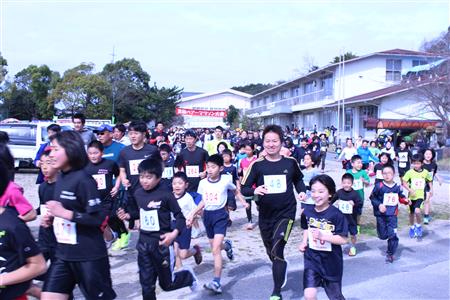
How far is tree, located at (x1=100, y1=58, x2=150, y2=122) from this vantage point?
44.2 meters

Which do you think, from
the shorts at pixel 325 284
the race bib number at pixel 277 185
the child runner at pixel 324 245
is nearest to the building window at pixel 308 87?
the race bib number at pixel 277 185

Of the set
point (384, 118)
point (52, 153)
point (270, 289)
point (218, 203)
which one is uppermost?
point (384, 118)

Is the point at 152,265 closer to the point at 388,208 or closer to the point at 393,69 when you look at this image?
the point at 388,208

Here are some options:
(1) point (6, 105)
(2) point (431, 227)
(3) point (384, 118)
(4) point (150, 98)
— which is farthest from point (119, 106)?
(2) point (431, 227)

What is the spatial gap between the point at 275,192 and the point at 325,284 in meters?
1.28

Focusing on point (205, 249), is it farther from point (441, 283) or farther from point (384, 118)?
point (384, 118)

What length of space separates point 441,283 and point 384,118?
1155 inches

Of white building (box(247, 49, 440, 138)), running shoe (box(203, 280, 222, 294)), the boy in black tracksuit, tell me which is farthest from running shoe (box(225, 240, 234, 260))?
white building (box(247, 49, 440, 138))

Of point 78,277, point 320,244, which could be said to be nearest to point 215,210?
point 320,244

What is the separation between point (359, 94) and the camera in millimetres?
40344

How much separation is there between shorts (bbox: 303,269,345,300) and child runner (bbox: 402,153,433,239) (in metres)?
4.98

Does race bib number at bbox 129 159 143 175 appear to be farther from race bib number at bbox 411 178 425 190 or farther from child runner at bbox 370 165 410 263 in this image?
race bib number at bbox 411 178 425 190

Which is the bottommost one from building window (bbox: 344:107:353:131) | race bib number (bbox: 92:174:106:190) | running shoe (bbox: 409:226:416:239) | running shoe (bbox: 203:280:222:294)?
running shoe (bbox: 203:280:222:294)

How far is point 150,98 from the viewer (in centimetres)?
4850
